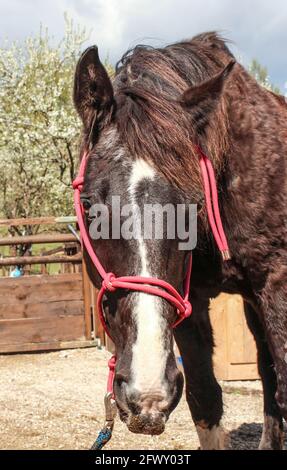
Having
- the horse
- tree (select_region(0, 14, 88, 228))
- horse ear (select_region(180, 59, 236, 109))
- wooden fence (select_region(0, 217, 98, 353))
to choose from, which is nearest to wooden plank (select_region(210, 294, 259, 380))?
wooden fence (select_region(0, 217, 98, 353))

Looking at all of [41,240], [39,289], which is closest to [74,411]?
[39,289]

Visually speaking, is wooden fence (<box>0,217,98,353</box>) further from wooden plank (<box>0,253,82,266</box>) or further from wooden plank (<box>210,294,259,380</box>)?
wooden plank (<box>210,294,259,380</box>)

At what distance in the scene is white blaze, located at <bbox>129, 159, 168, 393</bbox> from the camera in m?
1.76

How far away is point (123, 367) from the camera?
1.85 m

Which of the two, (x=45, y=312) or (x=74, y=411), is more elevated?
(x=45, y=312)

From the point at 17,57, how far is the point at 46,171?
13.0ft

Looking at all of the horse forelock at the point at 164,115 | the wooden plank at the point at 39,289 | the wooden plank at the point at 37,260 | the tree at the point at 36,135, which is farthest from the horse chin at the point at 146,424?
the tree at the point at 36,135

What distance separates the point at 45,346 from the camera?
7.40 m

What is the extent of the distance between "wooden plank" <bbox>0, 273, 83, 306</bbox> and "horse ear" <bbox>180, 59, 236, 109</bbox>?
18.0 ft

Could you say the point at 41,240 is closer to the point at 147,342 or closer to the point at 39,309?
the point at 39,309

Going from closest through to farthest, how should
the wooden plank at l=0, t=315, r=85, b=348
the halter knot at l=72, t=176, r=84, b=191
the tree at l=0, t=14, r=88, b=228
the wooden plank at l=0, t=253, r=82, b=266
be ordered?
the halter knot at l=72, t=176, r=84, b=191
the wooden plank at l=0, t=315, r=85, b=348
the wooden plank at l=0, t=253, r=82, b=266
the tree at l=0, t=14, r=88, b=228

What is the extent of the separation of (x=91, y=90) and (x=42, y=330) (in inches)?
222
